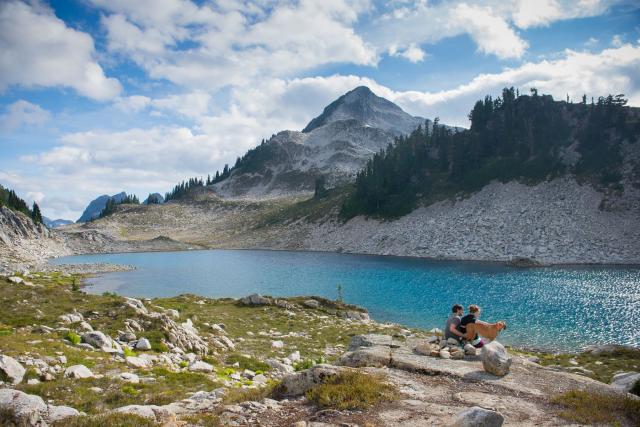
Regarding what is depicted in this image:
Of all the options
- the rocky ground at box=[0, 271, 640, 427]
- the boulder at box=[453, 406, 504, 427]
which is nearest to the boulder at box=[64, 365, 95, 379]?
the rocky ground at box=[0, 271, 640, 427]

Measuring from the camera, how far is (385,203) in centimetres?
14025

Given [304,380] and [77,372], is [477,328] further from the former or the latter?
[77,372]

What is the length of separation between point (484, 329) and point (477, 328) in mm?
307

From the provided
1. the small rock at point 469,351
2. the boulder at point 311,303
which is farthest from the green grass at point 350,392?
the boulder at point 311,303

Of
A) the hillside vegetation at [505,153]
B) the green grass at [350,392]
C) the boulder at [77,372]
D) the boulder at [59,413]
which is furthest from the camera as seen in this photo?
the hillside vegetation at [505,153]

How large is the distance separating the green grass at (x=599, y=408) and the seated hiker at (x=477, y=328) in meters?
6.04

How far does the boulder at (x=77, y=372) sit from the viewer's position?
13125 mm

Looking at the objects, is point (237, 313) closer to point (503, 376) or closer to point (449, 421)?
point (503, 376)

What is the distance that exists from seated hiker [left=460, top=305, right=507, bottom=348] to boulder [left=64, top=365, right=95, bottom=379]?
1570 cm

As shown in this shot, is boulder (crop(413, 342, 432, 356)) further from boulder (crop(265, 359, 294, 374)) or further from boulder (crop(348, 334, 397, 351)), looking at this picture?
boulder (crop(265, 359, 294, 374))

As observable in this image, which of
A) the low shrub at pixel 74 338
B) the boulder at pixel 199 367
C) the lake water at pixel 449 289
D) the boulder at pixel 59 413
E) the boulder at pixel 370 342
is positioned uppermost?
the boulder at pixel 59 413

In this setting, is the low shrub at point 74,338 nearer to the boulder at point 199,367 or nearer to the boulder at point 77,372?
the boulder at point 77,372

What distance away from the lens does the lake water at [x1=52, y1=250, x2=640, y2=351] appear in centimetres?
3709

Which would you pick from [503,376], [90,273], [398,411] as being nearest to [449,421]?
[398,411]
